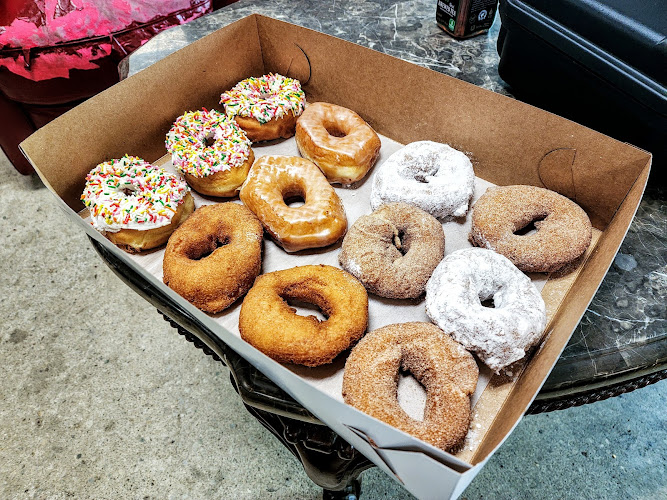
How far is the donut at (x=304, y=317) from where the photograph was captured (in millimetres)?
1300

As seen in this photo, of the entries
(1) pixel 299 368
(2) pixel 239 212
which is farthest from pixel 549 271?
(2) pixel 239 212

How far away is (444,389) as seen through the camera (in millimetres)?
1202

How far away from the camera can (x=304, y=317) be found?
4.50 ft

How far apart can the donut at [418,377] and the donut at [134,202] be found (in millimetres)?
807

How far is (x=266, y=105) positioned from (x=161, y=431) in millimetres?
1484

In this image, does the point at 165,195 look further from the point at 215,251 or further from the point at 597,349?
the point at 597,349

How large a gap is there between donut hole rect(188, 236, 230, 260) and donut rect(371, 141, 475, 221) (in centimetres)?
54

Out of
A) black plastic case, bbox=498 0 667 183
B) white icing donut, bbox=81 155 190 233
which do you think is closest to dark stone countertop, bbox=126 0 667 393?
black plastic case, bbox=498 0 667 183

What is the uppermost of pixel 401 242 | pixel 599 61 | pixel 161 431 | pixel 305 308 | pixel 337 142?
pixel 599 61

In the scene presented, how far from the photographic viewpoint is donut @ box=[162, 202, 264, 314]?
146 centimetres

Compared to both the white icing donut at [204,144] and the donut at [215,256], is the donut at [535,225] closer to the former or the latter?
the donut at [215,256]

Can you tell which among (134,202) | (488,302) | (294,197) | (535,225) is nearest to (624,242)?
(535,225)

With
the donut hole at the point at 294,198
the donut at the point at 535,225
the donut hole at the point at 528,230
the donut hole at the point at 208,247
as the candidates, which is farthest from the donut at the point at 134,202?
the donut hole at the point at 528,230

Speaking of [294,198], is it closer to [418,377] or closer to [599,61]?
[418,377]
